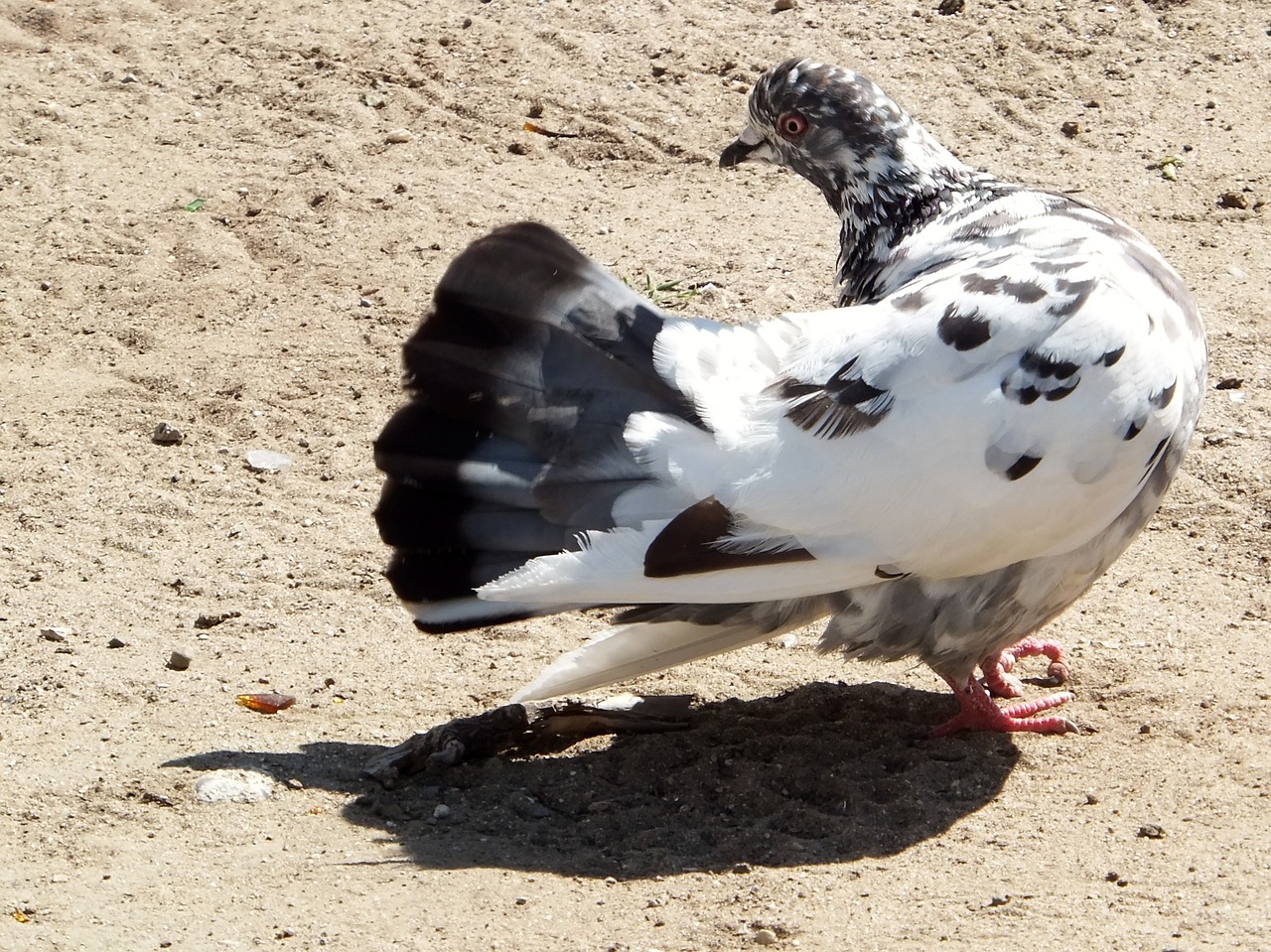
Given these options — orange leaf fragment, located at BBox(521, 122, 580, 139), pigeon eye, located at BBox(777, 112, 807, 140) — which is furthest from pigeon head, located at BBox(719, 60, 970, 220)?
orange leaf fragment, located at BBox(521, 122, 580, 139)

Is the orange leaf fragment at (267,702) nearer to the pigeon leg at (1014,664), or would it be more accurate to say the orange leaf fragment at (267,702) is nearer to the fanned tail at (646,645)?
the fanned tail at (646,645)

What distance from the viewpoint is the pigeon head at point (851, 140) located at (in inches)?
179

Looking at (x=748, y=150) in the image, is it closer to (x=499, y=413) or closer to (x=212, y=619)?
(x=499, y=413)

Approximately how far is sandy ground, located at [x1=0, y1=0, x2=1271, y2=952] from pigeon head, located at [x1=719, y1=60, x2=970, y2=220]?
4.49ft

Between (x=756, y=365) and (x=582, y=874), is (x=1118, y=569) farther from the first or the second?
(x=582, y=874)

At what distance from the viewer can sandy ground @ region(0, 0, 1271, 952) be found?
11.3 ft

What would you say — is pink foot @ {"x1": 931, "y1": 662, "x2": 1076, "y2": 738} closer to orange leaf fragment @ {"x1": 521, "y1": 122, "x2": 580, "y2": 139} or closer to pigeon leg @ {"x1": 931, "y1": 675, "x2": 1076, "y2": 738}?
pigeon leg @ {"x1": 931, "y1": 675, "x2": 1076, "y2": 738}

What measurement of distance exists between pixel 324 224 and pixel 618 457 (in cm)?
336

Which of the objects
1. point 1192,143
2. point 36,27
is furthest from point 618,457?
point 36,27

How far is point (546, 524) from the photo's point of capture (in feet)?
13.2

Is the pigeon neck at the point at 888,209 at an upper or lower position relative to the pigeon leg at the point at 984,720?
upper

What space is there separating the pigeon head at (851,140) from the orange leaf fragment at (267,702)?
217cm

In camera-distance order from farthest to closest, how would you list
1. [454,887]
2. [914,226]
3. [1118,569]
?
[1118,569], [914,226], [454,887]

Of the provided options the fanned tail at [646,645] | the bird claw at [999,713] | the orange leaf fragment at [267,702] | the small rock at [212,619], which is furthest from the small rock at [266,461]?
the bird claw at [999,713]
